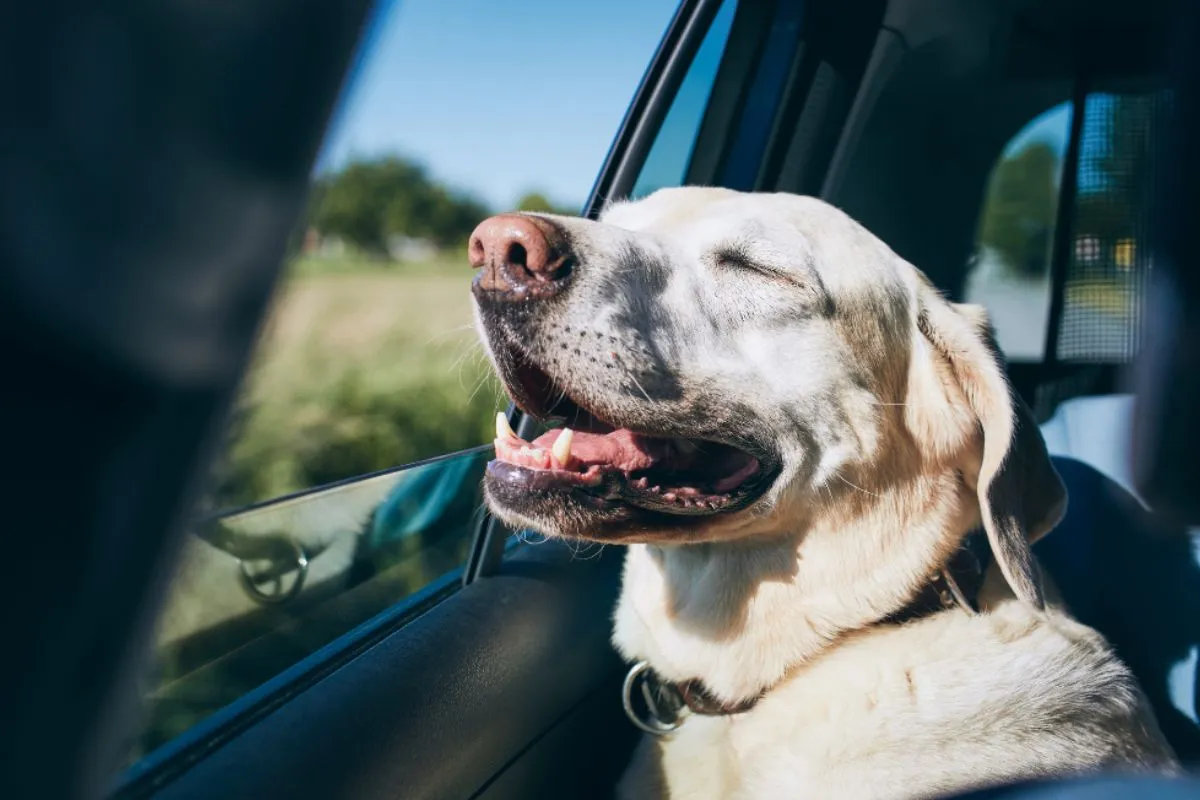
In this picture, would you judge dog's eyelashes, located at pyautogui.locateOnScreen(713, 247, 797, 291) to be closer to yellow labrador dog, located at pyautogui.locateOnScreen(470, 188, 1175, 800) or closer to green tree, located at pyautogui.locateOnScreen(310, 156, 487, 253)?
yellow labrador dog, located at pyautogui.locateOnScreen(470, 188, 1175, 800)

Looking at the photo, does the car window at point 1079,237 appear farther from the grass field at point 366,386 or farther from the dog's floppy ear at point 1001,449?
the grass field at point 366,386

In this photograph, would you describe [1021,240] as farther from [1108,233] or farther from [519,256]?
[519,256]

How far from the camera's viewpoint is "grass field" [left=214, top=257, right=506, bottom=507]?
5852 mm

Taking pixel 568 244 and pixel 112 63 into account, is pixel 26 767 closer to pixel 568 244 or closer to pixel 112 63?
pixel 112 63

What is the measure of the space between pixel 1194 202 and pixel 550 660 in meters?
1.81

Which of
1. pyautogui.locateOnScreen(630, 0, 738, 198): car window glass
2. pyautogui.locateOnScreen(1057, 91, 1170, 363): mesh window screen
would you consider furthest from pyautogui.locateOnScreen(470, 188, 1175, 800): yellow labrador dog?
pyautogui.locateOnScreen(1057, 91, 1170, 363): mesh window screen

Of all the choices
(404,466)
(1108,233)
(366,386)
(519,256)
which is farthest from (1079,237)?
(366,386)

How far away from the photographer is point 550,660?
2.24 metres

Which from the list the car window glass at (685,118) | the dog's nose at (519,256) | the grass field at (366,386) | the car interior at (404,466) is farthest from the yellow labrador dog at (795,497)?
the grass field at (366,386)

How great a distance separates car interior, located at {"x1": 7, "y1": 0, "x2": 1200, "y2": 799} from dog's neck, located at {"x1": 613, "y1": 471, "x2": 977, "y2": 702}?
341 millimetres

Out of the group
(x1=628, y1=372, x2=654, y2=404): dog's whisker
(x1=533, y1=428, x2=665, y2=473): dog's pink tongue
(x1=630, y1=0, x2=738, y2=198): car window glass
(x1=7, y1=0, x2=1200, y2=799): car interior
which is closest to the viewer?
(x1=7, y1=0, x2=1200, y2=799): car interior

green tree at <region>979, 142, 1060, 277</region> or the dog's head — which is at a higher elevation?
green tree at <region>979, 142, 1060, 277</region>

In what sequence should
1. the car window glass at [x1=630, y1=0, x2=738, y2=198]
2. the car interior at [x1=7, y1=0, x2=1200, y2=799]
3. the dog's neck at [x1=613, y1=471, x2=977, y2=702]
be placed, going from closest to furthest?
the car interior at [x1=7, y1=0, x2=1200, y2=799] < the dog's neck at [x1=613, y1=471, x2=977, y2=702] < the car window glass at [x1=630, y1=0, x2=738, y2=198]

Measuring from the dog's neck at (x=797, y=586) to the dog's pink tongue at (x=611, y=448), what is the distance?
15.2 inches
